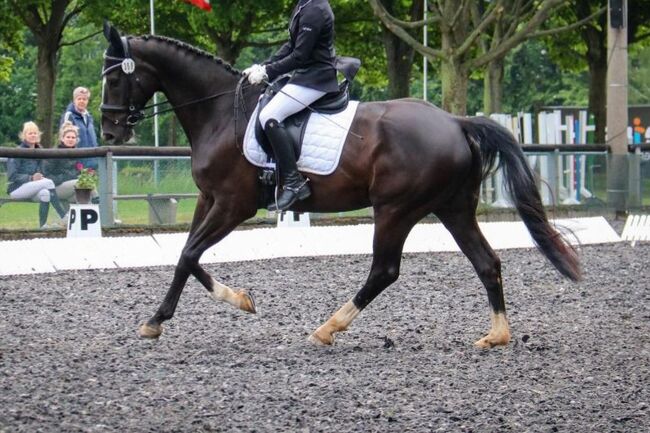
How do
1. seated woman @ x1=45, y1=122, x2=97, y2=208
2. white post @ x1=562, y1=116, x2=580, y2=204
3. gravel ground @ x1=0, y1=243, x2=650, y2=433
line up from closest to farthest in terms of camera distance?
gravel ground @ x1=0, y1=243, x2=650, y2=433 < seated woman @ x1=45, y1=122, x2=97, y2=208 < white post @ x1=562, y1=116, x2=580, y2=204

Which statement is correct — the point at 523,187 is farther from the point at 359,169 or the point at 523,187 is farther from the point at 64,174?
the point at 64,174

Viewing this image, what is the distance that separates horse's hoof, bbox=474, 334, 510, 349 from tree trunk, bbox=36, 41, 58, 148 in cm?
2320

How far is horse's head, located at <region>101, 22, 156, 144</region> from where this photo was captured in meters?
9.51

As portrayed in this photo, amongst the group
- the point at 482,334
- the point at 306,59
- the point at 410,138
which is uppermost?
the point at 306,59

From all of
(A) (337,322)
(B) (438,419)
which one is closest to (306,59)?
(A) (337,322)

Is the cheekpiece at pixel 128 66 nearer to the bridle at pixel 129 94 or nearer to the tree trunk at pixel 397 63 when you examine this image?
the bridle at pixel 129 94

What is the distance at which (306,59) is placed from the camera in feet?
30.1

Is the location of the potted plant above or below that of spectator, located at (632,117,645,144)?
below

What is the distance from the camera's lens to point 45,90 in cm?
3184

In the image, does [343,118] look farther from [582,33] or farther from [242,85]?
[582,33]

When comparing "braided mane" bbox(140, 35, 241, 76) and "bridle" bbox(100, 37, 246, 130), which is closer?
"bridle" bbox(100, 37, 246, 130)

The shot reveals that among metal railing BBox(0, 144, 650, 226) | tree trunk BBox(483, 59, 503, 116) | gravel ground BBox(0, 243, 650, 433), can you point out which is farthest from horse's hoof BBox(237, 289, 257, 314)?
tree trunk BBox(483, 59, 503, 116)

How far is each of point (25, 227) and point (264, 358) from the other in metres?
8.41

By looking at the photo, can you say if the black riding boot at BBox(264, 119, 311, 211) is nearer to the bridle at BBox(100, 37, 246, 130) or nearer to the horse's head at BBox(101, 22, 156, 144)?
the bridle at BBox(100, 37, 246, 130)
